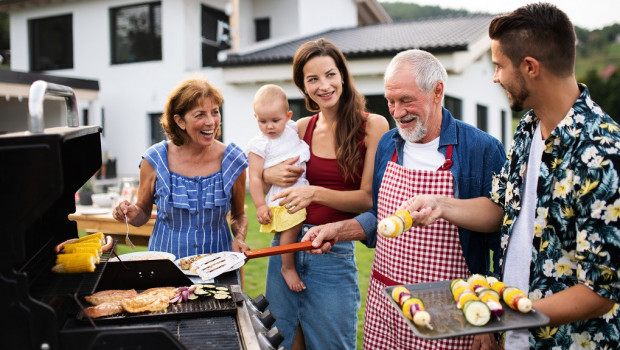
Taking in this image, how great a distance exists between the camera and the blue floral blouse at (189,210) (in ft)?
9.76

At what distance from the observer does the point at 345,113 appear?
9.95 ft

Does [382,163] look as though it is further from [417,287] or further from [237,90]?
[237,90]

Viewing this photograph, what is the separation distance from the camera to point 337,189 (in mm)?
3025

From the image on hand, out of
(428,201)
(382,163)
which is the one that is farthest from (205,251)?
(428,201)

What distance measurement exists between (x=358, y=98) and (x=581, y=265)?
1.74m

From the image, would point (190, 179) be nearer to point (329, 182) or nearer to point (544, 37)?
point (329, 182)

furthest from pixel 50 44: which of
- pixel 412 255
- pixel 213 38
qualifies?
pixel 412 255

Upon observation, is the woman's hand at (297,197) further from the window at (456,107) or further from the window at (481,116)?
the window at (481,116)

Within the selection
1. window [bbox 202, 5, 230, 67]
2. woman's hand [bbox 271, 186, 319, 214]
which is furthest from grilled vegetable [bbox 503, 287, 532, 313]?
window [bbox 202, 5, 230, 67]

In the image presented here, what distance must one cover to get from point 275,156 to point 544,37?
1842 millimetres

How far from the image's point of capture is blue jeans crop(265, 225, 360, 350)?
9.75ft

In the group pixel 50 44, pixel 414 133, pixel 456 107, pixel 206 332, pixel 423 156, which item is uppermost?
pixel 50 44

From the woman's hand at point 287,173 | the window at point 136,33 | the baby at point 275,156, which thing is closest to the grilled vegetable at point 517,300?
the baby at point 275,156

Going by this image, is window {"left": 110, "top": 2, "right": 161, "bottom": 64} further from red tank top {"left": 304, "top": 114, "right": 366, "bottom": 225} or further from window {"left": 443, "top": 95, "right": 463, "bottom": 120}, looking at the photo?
red tank top {"left": 304, "top": 114, "right": 366, "bottom": 225}
